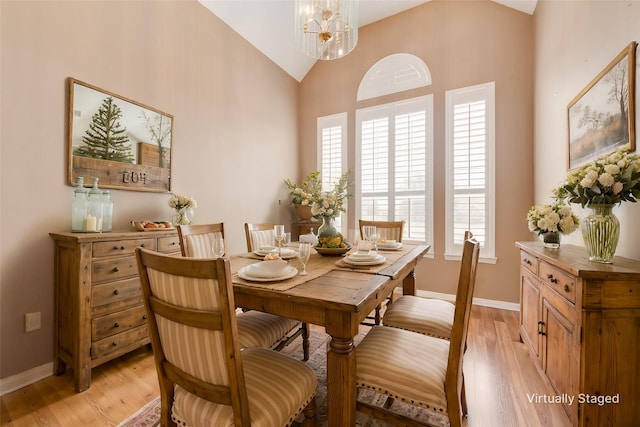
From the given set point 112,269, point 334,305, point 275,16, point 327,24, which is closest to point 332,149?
point 275,16

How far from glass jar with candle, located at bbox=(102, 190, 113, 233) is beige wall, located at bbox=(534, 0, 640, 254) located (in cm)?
341

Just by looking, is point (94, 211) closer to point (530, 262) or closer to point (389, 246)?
point (389, 246)

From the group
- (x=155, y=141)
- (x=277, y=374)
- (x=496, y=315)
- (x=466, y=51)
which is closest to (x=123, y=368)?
(x=277, y=374)

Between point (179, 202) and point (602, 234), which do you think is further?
point (179, 202)

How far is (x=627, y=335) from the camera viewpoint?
1.23 meters

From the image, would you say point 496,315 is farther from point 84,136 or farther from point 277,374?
point 84,136

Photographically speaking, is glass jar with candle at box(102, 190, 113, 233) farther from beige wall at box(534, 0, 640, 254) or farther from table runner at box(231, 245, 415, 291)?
beige wall at box(534, 0, 640, 254)

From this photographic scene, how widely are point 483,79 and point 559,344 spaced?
2.99 meters

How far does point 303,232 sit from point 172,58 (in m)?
2.74

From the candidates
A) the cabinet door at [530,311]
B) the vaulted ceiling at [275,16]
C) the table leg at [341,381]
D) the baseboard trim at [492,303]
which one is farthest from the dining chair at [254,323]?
the vaulted ceiling at [275,16]

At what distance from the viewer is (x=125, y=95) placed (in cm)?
234

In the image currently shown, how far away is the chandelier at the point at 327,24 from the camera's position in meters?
2.08

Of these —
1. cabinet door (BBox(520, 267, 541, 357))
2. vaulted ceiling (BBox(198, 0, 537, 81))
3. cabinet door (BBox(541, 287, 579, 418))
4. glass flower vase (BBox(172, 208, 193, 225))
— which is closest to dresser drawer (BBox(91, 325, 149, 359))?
glass flower vase (BBox(172, 208, 193, 225))

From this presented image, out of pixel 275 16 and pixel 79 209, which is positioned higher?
pixel 275 16
